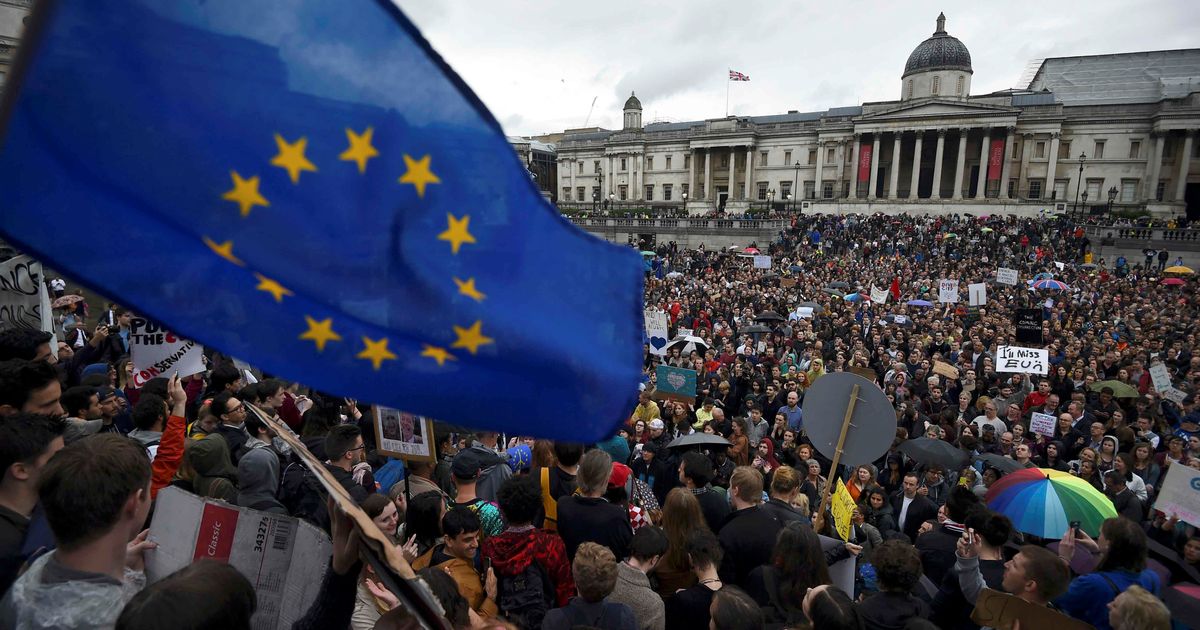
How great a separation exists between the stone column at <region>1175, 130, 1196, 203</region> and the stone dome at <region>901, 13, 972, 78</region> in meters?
17.6

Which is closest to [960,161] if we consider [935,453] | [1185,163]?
[1185,163]

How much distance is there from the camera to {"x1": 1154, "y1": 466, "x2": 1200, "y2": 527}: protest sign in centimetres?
458

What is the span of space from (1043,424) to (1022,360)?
3.04 meters

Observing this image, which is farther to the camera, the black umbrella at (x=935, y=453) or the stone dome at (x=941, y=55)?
the stone dome at (x=941, y=55)

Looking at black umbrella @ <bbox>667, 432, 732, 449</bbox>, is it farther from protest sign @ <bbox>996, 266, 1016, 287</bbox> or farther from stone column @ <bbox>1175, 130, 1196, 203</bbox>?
stone column @ <bbox>1175, 130, 1196, 203</bbox>

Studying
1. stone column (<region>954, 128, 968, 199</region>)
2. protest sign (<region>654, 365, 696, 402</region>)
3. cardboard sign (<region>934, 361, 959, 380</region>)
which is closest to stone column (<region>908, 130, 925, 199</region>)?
stone column (<region>954, 128, 968, 199</region>)

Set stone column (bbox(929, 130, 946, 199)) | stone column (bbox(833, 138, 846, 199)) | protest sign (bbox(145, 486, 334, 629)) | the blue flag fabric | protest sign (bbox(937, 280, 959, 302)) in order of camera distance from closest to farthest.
→ the blue flag fabric → protest sign (bbox(145, 486, 334, 629)) → protest sign (bbox(937, 280, 959, 302)) → stone column (bbox(929, 130, 946, 199)) → stone column (bbox(833, 138, 846, 199))

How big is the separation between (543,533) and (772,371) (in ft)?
26.7

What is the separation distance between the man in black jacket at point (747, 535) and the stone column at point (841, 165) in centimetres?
6300

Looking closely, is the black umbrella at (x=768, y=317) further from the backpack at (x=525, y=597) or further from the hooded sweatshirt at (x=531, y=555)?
the backpack at (x=525, y=597)

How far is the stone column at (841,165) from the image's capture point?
61.9 m

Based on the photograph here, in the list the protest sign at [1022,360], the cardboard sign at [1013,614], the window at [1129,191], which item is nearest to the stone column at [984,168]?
the window at [1129,191]

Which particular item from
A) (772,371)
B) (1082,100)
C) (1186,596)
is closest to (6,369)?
(1186,596)

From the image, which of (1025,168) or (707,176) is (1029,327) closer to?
(1025,168)
